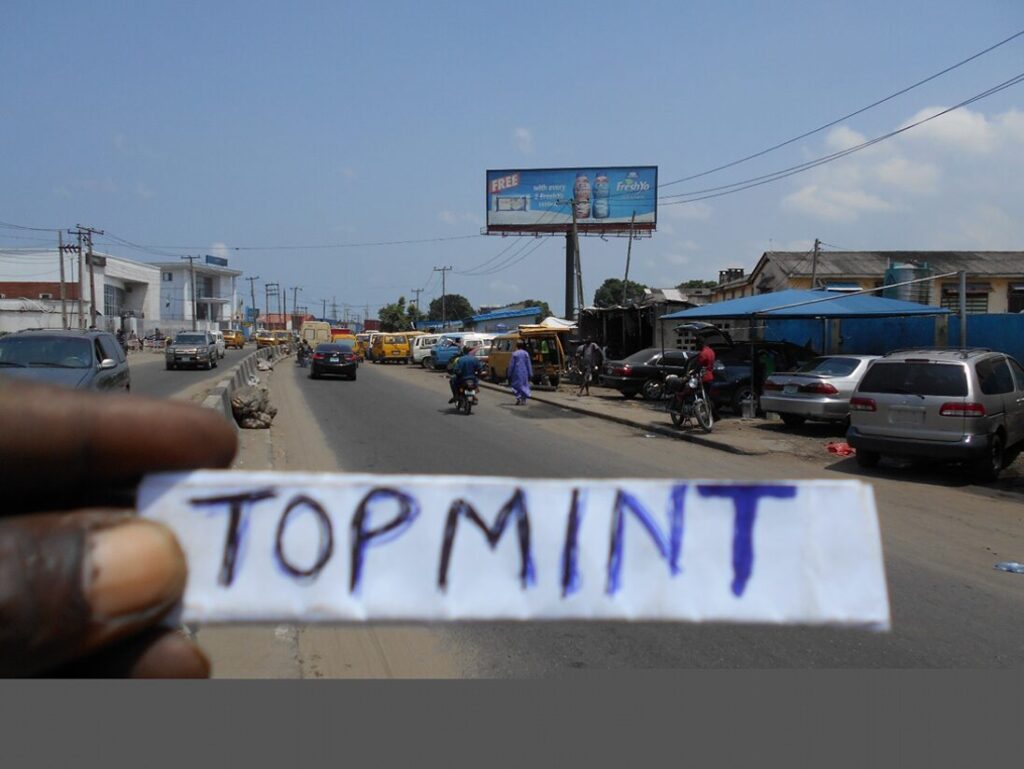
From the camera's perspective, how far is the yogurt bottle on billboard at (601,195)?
4941cm

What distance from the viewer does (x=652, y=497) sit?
1499mm

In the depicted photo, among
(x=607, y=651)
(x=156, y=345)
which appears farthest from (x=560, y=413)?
(x=156, y=345)

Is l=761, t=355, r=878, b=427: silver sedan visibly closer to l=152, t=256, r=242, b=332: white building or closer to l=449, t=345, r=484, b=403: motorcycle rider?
l=449, t=345, r=484, b=403: motorcycle rider

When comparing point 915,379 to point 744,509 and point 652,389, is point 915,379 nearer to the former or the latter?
point 744,509

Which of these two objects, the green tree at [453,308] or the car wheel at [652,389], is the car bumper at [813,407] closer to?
the car wheel at [652,389]

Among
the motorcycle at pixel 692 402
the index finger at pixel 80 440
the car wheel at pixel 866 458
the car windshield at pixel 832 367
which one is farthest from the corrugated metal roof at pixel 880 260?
the index finger at pixel 80 440

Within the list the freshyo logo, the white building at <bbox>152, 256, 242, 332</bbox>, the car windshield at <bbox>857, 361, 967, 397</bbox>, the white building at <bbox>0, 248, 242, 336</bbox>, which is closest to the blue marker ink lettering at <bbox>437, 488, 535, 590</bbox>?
the car windshield at <bbox>857, 361, 967, 397</bbox>

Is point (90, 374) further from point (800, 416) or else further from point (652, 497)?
point (800, 416)

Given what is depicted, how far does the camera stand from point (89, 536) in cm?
121

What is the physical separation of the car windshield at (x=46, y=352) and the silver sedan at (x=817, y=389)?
11.7m

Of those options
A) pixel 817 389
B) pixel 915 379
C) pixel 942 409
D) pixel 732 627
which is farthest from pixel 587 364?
pixel 732 627

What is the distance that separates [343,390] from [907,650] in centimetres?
2233

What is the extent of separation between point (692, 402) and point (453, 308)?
11331cm

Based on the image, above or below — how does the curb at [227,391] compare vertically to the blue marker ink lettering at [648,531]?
below
